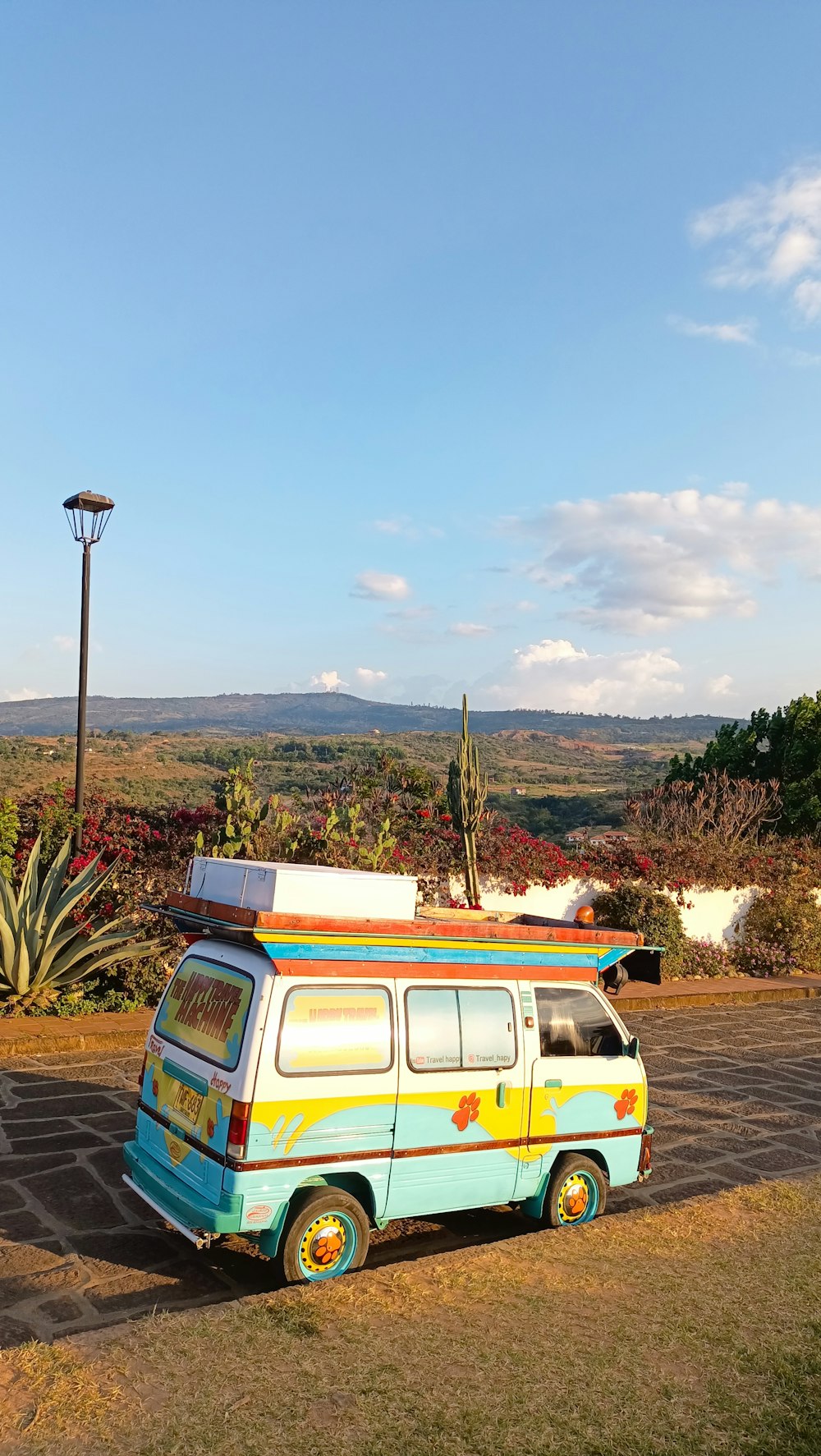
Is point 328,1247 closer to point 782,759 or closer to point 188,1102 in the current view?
point 188,1102

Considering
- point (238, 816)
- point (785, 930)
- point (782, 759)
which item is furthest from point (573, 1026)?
point (782, 759)

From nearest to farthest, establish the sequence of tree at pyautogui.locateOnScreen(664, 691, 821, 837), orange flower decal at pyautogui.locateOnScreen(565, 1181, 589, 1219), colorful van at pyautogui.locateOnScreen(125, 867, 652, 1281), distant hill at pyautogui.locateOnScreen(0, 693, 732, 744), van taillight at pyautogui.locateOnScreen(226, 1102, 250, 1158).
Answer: van taillight at pyautogui.locateOnScreen(226, 1102, 250, 1158)
colorful van at pyautogui.locateOnScreen(125, 867, 652, 1281)
orange flower decal at pyautogui.locateOnScreen(565, 1181, 589, 1219)
tree at pyautogui.locateOnScreen(664, 691, 821, 837)
distant hill at pyautogui.locateOnScreen(0, 693, 732, 744)

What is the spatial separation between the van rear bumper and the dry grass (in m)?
0.40

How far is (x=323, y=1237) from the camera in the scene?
Answer: 507 centimetres

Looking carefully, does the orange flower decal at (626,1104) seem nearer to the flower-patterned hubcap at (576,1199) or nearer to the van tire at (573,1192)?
the van tire at (573,1192)

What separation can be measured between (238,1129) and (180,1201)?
0.71m

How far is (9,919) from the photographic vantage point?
398 inches

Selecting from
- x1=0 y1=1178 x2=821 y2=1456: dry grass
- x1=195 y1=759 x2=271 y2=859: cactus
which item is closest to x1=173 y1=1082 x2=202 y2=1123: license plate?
x1=0 y1=1178 x2=821 y2=1456: dry grass

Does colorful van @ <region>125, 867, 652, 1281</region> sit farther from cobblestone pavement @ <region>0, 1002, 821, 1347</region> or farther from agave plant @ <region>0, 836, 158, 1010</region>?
agave plant @ <region>0, 836, 158, 1010</region>

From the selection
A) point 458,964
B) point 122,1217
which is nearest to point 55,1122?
point 122,1217

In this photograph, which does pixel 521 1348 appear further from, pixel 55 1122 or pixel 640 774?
pixel 640 774

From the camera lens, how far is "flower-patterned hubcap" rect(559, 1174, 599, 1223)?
6137mm

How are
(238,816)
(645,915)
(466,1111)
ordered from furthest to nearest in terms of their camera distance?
(645,915)
(238,816)
(466,1111)

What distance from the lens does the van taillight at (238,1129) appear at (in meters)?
4.75
